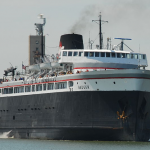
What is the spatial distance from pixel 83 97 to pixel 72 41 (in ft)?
30.6

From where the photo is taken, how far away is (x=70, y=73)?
5628 centimetres

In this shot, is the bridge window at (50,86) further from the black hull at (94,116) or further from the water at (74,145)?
the water at (74,145)

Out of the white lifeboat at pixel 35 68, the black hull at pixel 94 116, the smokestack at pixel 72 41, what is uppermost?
the smokestack at pixel 72 41

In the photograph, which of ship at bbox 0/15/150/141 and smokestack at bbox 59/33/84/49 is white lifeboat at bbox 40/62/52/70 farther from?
smokestack at bbox 59/33/84/49

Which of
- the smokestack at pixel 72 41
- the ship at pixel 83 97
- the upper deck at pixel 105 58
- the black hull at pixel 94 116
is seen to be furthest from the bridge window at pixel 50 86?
the smokestack at pixel 72 41

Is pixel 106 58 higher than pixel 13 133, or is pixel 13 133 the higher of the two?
pixel 106 58

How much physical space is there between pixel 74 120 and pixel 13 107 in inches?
433

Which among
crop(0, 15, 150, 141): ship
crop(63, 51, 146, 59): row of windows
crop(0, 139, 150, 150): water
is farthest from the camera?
crop(63, 51, 146, 59): row of windows

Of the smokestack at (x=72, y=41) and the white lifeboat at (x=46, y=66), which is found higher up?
the smokestack at (x=72, y=41)

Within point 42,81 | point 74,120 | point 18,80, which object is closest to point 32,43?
point 18,80

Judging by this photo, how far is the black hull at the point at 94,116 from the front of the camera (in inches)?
2068

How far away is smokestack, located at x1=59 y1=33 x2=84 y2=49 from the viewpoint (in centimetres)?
6088

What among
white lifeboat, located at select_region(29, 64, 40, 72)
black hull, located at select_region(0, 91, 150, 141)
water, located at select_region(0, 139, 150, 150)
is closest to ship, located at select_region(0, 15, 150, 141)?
black hull, located at select_region(0, 91, 150, 141)

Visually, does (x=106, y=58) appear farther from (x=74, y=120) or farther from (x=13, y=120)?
(x=13, y=120)
